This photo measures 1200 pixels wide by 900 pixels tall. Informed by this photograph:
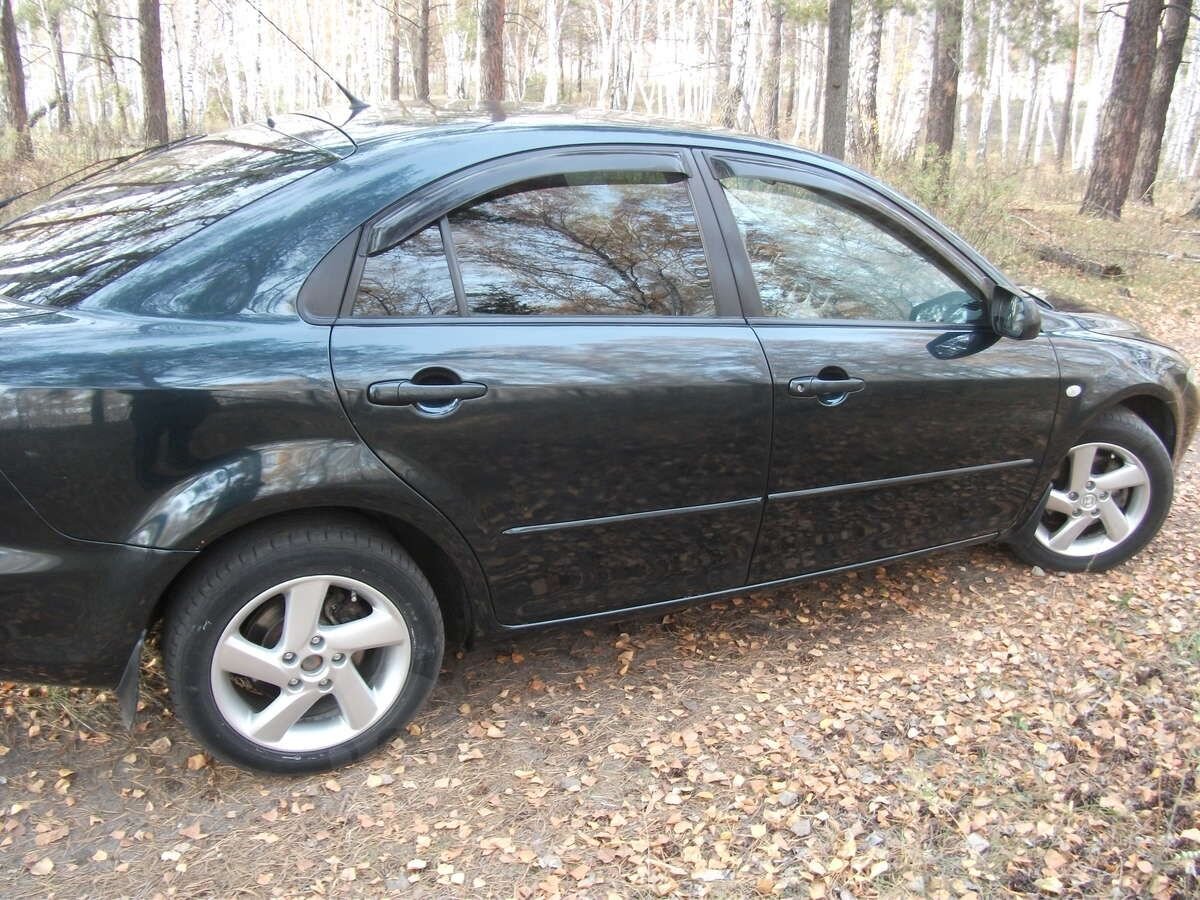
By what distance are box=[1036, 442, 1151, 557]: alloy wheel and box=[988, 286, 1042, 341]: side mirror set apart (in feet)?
2.57

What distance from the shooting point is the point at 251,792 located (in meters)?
2.60

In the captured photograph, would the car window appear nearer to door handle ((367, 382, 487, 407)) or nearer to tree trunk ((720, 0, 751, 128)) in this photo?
door handle ((367, 382, 487, 407))

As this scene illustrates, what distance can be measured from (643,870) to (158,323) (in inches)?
73.6

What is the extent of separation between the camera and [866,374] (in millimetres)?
3029

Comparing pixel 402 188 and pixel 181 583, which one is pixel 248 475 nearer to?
pixel 181 583

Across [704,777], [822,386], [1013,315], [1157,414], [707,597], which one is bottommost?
[704,777]

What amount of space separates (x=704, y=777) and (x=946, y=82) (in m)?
14.8

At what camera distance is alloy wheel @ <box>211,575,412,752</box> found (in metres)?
2.42

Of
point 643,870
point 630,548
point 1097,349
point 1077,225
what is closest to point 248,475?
point 630,548

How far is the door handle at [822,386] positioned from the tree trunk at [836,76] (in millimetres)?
8042

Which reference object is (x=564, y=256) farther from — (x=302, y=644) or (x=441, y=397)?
(x=302, y=644)

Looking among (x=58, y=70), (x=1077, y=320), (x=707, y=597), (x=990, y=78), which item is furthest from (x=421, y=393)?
(x=990, y=78)

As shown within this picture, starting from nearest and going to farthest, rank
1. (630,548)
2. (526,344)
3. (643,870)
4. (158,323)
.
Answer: (158,323) → (643,870) → (526,344) → (630,548)

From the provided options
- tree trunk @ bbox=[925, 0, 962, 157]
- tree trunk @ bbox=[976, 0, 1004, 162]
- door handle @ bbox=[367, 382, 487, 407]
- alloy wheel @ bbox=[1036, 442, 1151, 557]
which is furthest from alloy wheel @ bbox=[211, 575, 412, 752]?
tree trunk @ bbox=[976, 0, 1004, 162]
